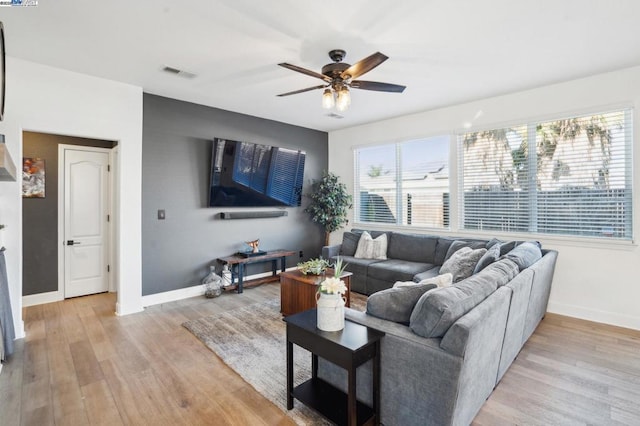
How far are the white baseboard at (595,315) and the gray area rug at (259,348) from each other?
3239 millimetres

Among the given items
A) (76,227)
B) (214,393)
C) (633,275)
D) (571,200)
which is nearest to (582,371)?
(633,275)

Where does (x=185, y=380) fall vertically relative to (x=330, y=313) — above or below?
below

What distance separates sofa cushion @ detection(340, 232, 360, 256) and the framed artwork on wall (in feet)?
14.5

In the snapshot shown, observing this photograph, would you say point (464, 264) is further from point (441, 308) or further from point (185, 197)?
point (185, 197)

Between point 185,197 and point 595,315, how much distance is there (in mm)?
5428

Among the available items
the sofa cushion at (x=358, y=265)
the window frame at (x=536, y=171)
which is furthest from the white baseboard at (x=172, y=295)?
the window frame at (x=536, y=171)

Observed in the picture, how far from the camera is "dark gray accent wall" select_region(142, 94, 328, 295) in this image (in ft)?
14.2

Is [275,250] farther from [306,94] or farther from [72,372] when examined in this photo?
[72,372]

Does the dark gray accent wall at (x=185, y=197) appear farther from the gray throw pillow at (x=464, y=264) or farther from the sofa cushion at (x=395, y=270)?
the gray throw pillow at (x=464, y=264)

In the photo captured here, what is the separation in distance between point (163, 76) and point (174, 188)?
151 cm

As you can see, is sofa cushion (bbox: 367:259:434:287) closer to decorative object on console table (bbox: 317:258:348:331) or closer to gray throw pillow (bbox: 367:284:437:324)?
gray throw pillow (bbox: 367:284:437:324)

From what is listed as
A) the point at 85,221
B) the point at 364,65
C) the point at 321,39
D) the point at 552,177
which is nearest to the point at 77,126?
the point at 85,221

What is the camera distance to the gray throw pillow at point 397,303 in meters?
1.99

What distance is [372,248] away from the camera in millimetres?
5148
